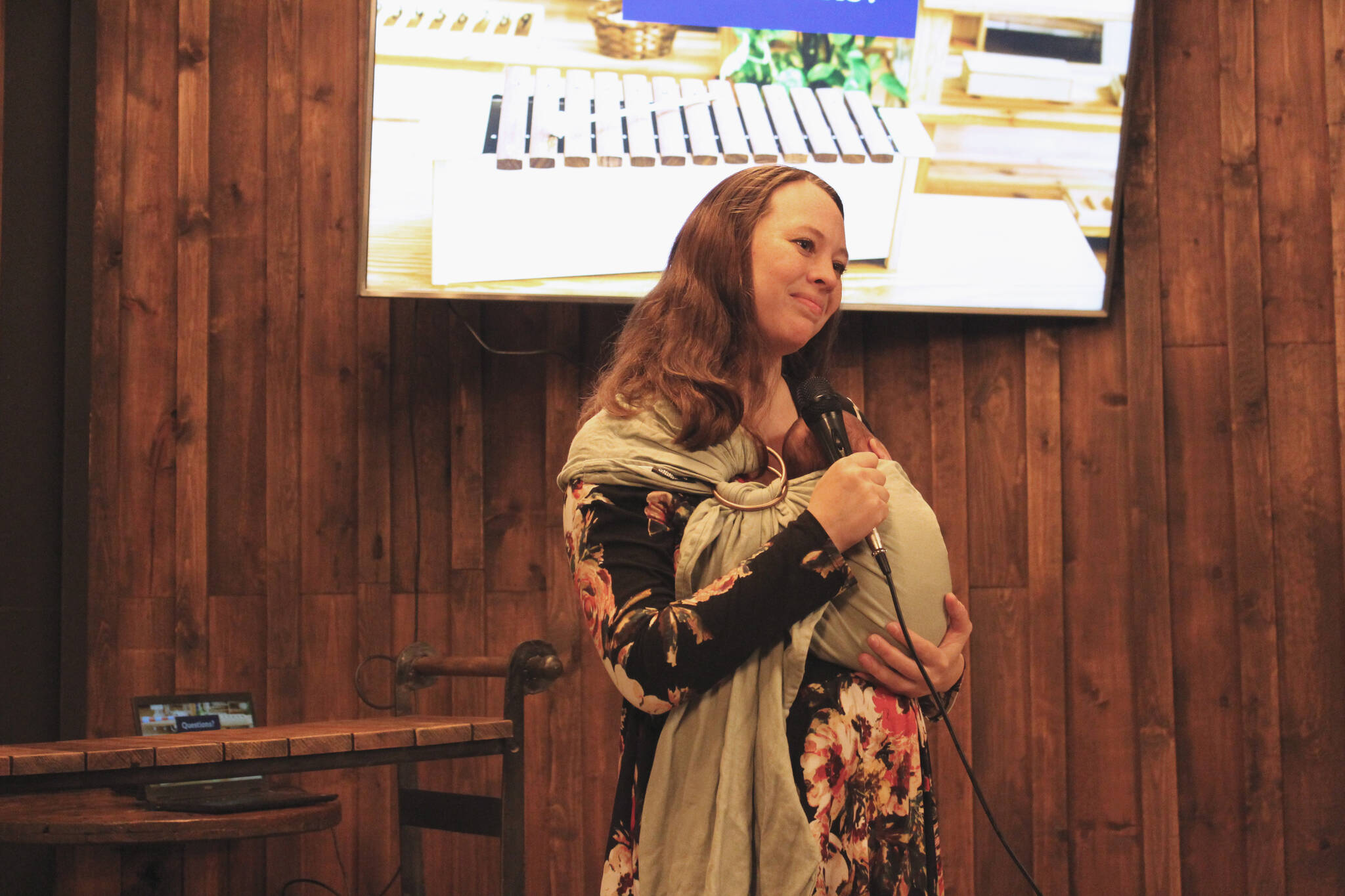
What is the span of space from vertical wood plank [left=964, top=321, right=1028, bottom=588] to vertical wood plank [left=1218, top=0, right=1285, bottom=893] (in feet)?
1.73

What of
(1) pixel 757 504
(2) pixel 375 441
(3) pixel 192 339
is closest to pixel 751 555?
(1) pixel 757 504

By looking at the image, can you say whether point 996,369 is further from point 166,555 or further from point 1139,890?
point 166,555

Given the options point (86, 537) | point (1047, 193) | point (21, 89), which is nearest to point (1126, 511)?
point (1047, 193)

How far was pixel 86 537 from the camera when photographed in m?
2.44

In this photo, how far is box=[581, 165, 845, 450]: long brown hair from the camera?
119cm

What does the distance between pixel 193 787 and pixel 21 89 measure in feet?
4.93

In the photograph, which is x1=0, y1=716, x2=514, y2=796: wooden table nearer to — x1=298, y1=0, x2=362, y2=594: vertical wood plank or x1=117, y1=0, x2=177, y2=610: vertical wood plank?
x1=298, y1=0, x2=362, y2=594: vertical wood plank

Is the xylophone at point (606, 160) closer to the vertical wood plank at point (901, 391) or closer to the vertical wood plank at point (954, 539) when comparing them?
the vertical wood plank at point (901, 391)

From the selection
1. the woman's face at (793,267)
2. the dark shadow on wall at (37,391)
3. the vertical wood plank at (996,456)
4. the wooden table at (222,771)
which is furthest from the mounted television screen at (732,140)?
the woman's face at (793,267)

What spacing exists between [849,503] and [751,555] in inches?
4.3

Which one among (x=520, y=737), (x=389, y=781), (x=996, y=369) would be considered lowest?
(x=389, y=781)

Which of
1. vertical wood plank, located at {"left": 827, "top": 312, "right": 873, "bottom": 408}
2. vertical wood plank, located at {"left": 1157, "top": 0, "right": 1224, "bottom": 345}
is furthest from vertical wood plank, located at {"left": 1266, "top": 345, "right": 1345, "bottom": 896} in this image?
vertical wood plank, located at {"left": 827, "top": 312, "right": 873, "bottom": 408}

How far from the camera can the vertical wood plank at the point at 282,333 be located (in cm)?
251

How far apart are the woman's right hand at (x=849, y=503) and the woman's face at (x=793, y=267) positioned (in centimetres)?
22
